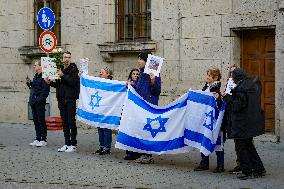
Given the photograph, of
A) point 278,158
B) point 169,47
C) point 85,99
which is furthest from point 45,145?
point 278,158

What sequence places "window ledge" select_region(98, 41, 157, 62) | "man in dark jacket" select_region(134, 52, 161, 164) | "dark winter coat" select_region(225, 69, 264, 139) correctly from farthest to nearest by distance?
"window ledge" select_region(98, 41, 157, 62) < "man in dark jacket" select_region(134, 52, 161, 164) < "dark winter coat" select_region(225, 69, 264, 139)

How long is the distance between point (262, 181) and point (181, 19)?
708cm

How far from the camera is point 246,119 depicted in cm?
917

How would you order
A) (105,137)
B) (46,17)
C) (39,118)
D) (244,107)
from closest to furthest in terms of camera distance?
(244,107) < (105,137) < (39,118) < (46,17)

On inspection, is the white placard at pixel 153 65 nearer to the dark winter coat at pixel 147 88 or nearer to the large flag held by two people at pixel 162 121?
the dark winter coat at pixel 147 88

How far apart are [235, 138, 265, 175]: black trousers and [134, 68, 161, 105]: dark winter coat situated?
2.09 m

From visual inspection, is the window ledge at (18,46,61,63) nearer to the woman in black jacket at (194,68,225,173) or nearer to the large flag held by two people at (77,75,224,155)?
the large flag held by two people at (77,75,224,155)

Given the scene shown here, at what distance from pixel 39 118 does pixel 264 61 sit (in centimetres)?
558

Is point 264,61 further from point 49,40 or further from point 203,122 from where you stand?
point 49,40

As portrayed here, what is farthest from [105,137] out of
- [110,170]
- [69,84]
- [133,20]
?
[133,20]

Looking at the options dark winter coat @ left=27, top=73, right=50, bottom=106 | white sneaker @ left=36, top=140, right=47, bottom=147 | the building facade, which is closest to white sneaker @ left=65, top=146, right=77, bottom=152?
white sneaker @ left=36, top=140, right=47, bottom=147

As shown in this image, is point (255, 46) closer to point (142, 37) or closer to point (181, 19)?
→ point (181, 19)

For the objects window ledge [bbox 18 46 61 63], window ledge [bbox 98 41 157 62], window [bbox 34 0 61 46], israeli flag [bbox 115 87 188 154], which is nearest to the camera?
israeli flag [bbox 115 87 188 154]

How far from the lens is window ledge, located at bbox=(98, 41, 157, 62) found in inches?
619
